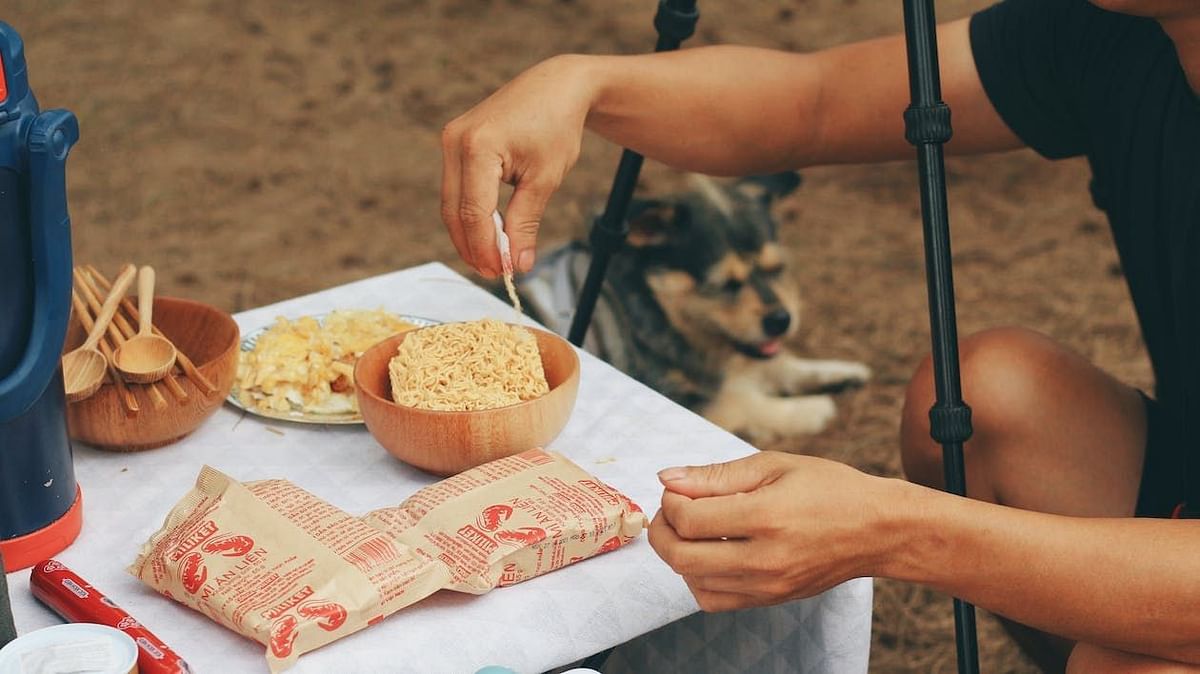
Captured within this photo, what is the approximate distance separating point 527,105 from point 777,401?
4.99 ft

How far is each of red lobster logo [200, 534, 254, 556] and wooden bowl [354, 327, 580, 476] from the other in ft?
0.60

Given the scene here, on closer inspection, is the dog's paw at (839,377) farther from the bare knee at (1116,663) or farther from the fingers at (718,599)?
the fingers at (718,599)

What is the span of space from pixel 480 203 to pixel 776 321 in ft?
4.80

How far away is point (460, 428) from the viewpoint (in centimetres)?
109

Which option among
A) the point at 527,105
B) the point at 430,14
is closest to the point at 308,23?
the point at 430,14

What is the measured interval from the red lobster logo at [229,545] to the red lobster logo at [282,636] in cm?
9

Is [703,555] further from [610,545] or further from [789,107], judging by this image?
[789,107]

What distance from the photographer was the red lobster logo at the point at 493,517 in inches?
39.3

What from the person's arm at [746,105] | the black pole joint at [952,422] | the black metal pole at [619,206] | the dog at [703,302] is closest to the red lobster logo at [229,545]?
the person's arm at [746,105]

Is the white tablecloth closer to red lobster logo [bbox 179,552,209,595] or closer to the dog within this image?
red lobster logo [bbox 179,552,209,595]

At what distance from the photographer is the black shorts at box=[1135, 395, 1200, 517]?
140 cm

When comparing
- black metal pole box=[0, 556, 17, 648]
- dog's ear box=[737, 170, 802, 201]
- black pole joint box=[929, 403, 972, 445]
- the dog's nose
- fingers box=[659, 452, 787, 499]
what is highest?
black pole joint box=[929, 403, 972, 445]

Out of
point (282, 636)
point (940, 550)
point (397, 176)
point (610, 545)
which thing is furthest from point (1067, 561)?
point (397, 176)

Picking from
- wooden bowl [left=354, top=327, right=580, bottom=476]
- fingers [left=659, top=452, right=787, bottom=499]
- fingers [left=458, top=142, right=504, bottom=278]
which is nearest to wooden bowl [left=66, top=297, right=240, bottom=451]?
wooden bowl [left=354, top=327, right=580, bottom=476]
